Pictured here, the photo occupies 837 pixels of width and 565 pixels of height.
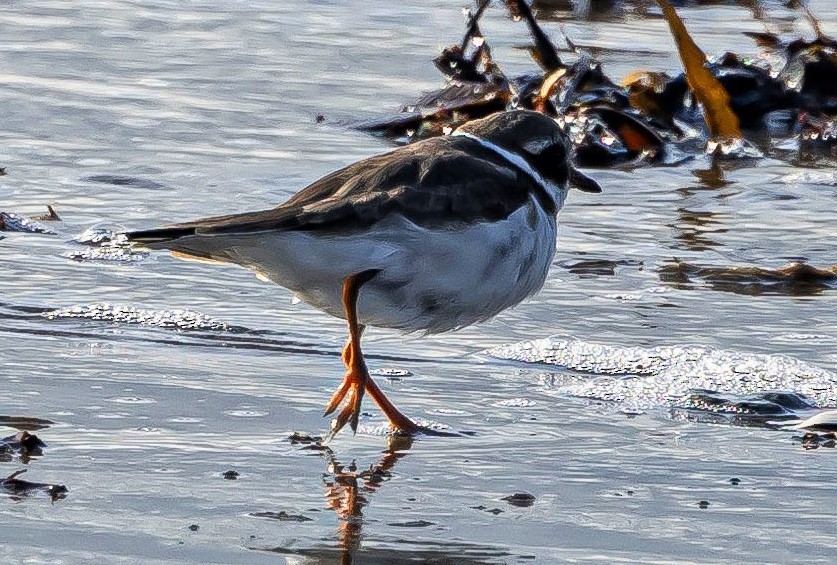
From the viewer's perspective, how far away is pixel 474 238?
13.0 feet

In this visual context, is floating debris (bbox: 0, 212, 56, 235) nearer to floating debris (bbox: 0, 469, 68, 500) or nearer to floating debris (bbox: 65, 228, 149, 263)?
floating debris (bbox: 65, 228, 149, 263)

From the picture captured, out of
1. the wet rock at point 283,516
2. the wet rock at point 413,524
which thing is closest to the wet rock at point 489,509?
the wet rock at point 413,524

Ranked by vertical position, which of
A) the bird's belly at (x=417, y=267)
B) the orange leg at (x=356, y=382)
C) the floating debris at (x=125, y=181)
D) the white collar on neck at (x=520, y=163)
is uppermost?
the floating debris at (x=125, y=181)

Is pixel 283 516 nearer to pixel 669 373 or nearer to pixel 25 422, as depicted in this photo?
pixel 25 422

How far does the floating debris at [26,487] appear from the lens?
3.23 m

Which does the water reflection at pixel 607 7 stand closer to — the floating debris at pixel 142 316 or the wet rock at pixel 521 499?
the floating debris at pixel 142 316

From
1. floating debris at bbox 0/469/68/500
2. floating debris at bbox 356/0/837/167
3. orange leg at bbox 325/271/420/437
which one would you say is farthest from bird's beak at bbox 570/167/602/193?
floating debris at bbox 0/469/68/500

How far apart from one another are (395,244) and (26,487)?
1.06 m

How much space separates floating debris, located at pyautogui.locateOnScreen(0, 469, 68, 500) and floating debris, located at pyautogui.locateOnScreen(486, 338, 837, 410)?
1416 mm

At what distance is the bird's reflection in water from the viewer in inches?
122

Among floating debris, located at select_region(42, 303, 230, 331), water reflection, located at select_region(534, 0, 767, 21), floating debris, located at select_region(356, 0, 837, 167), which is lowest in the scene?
floating debris, located at select_region(42, 303, 230, 331)

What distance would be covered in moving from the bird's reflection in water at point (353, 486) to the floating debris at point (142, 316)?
98 cm

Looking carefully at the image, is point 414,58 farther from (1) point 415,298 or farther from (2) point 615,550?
(2) point 615,550

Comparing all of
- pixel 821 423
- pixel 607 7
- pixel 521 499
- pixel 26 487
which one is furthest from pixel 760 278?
pixel 607 7
